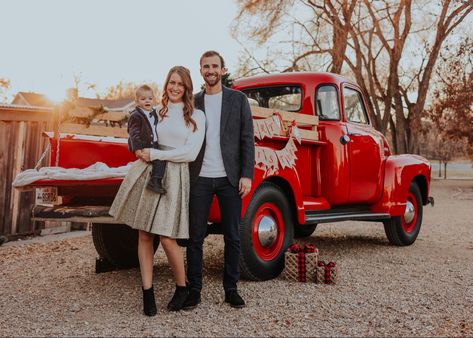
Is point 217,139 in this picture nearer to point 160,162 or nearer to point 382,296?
point 160,162

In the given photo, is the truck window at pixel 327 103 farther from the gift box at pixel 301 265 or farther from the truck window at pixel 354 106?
the gift box at pixel 301 265

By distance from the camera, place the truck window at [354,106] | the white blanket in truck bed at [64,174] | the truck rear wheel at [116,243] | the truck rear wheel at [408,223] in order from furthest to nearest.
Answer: the truck rear wheel at [408,223], the truck window at [354,106], the truck rear wheel at [116,243], the white blanket in truck bed at [64,174]

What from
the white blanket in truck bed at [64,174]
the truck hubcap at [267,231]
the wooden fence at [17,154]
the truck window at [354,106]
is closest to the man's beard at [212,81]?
the white blanket in truck bed at [64,174]

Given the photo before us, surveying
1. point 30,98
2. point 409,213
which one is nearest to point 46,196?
point 409,213

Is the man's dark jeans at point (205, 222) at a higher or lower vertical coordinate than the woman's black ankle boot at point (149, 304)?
higher

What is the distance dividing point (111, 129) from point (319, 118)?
2.44 metres

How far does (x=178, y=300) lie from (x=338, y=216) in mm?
2452

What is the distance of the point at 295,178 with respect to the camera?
16.5ft

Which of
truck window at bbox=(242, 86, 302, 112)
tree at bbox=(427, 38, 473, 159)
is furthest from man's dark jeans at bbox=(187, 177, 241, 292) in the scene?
tree at bbox=(427, 38, 473, 159)

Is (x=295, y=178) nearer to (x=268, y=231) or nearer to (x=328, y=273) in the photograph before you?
(x=268, y=231)

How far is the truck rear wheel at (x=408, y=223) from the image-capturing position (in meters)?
7.11

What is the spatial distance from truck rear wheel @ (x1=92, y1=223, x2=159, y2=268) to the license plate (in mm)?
793

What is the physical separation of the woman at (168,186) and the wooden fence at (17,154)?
165 inches

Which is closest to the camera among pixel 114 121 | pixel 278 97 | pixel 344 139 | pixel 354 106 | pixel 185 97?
pixel 185 97
